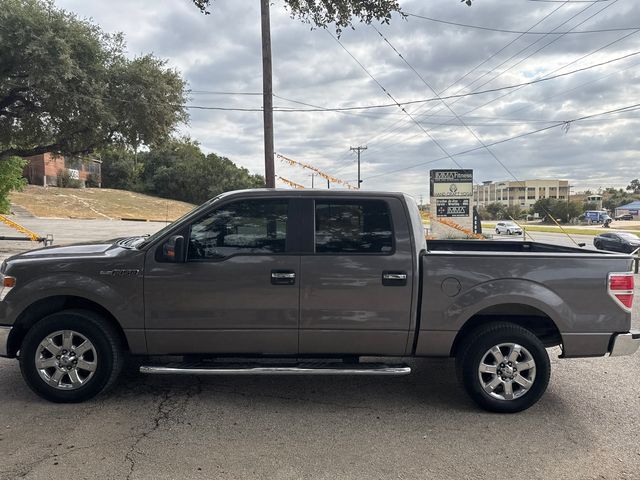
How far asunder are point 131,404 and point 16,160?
1824 cm

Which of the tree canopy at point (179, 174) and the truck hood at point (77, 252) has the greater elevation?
the tree canopy at point (179, 174)

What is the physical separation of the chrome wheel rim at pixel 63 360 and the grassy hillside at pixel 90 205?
52.4 metres

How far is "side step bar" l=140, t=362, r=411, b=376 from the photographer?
13.1ft

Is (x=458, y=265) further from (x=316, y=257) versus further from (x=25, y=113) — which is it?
(x=25, y=113)

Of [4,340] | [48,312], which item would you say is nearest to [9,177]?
[4,340]

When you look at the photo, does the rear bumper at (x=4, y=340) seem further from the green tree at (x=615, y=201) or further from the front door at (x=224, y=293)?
the green tree at (x=615, y=201)

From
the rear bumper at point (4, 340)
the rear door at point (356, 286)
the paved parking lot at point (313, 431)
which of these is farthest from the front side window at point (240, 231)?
the rear bumper at point (4, 340)

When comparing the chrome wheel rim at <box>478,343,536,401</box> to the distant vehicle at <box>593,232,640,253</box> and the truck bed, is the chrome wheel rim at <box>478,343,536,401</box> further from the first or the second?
the distant vehicle at <box>593,232,640,253</box>

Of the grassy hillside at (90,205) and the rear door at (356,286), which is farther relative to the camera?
the grassy hillside at (90,205)

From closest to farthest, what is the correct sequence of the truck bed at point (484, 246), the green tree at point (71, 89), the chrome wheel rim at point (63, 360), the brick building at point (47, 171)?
1. the chrome wheel rim at point (63, 360)
2. the truck bed at point (484, 246)
3. the green tree at point (71, 89)
4. the brick building at point (47, 171)

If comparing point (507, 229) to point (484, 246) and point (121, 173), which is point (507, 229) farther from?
point (121, 173)

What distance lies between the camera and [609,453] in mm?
3484

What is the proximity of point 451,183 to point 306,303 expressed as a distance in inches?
775

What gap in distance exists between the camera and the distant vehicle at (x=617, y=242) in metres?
22.7
